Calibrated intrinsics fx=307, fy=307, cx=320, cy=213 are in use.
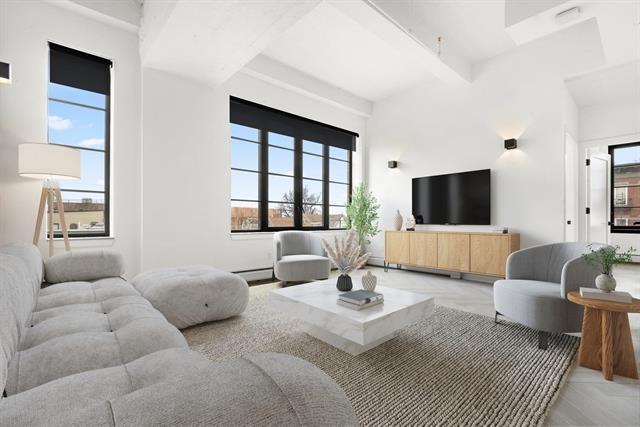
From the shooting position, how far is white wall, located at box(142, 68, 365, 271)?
11.8 feet

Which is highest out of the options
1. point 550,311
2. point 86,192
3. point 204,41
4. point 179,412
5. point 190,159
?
point 204,41

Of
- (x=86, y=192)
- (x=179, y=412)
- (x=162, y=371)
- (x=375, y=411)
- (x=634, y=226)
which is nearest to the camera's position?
(x=179, y=412)

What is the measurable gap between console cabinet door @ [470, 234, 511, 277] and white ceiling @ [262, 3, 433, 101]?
2.84 m

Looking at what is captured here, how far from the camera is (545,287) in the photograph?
7.51ft

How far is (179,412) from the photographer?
456 mm

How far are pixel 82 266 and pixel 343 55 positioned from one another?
13.4 feet

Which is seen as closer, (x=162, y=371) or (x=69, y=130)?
(x=162, y=371)

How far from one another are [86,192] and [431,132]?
198 inches

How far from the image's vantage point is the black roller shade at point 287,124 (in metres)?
4.59

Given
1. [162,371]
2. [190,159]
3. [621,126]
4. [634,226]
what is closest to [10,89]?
[190,159]

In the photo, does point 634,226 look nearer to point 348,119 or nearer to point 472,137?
point 472,137

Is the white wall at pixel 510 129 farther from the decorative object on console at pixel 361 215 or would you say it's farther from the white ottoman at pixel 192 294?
the white ottoman at pixel 192 294

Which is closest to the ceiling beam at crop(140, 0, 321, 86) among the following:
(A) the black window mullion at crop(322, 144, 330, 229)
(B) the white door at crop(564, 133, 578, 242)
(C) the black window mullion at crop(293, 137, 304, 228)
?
(C) the black window mullion at crop(293, 137, 304, 228)

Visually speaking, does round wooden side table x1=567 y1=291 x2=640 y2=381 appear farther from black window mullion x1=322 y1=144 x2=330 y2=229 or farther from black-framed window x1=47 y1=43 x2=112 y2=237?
black-framed window x1=47 y1=43 x2=112 y2=237
